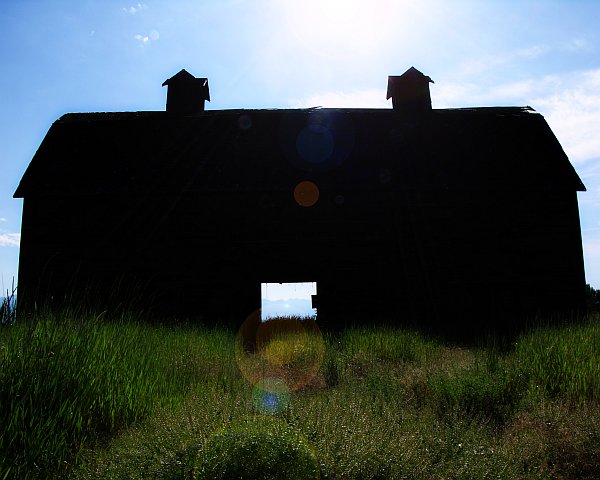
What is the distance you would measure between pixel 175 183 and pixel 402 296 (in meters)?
7.45

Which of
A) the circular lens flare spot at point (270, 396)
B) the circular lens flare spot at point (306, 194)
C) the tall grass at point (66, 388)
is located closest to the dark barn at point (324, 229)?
the circular lens flare spot at point (306, 194)

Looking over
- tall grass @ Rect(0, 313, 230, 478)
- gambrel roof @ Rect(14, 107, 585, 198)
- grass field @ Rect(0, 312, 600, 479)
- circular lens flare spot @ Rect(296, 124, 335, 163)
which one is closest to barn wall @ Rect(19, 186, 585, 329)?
gambrel roof @ Rect(14, 107, 585, 198)

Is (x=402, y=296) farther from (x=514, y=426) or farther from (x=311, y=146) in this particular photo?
(x=514, y=426)

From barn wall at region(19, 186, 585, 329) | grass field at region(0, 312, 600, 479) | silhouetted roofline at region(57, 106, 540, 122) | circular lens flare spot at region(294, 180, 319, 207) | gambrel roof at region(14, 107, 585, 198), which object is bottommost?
grass field at region(0, 312, 600, 479)

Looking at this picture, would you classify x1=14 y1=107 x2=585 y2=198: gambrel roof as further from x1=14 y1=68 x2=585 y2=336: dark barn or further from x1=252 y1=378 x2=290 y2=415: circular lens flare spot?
x1=252 y1=378 x2=290 y2=415: circular lens flare spot

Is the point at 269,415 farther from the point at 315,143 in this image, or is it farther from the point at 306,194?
the point at 315,143

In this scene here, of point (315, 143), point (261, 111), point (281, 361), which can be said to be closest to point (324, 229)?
point (315, 143)

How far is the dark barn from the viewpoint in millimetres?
→ 12633

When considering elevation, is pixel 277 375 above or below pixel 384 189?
below

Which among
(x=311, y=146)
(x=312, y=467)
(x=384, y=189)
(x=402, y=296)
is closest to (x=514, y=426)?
(x=312, y=467)

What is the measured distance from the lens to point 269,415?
11.3 feet

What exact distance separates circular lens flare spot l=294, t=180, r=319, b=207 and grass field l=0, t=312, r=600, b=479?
7.27 meters

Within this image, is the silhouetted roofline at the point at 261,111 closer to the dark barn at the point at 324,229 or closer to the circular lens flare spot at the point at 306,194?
the dark barn at the point at 324,229

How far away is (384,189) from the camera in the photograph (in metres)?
13.1
